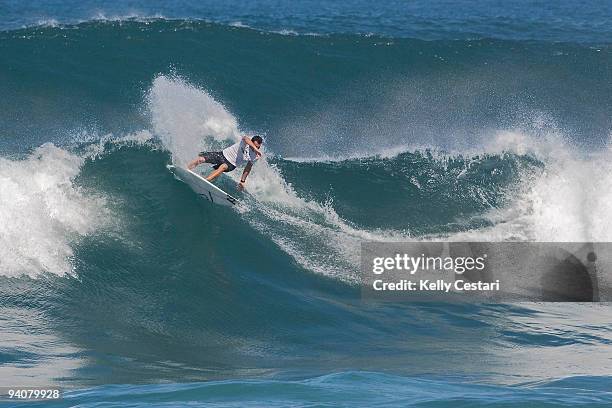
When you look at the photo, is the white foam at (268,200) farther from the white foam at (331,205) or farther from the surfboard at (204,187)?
the surfboard at (204,187)

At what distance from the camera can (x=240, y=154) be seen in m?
15.7

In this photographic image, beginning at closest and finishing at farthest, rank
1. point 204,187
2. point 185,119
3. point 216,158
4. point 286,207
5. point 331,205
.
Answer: point 204,187 → point 216,158 → point 286,207 → point 331,205 → point 185,119

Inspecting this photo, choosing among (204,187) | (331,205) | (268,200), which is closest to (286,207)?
(268,200)

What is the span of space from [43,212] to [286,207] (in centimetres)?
444

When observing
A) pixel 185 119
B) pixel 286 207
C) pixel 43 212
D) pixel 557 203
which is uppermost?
pixel 185 119

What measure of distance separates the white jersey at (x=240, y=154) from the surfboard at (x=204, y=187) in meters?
0.61

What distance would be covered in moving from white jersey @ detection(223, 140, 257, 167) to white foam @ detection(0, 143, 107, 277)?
2.39m

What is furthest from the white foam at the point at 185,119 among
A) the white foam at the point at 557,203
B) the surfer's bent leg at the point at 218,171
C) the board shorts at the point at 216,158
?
the white foam at the point at 557,203

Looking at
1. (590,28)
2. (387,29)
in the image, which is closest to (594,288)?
(387,29)

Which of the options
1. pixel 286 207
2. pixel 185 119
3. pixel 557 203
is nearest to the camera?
pixel 286 207

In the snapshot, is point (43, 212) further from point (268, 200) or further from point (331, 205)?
point (331, 205)

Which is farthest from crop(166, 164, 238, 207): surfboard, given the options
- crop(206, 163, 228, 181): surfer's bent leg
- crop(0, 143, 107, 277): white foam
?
crop(0, 143, 107, 277): white foam

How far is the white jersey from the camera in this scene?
1566 centimetres

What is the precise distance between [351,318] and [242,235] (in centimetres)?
287
